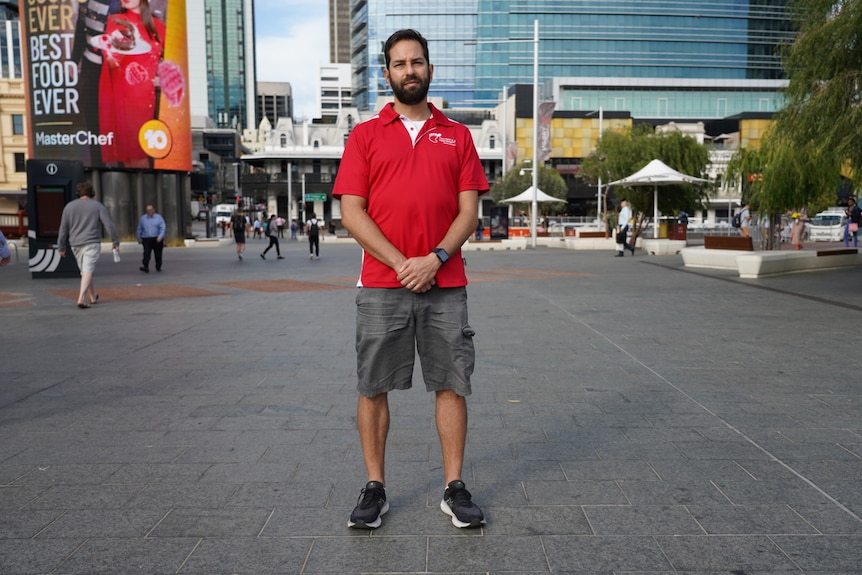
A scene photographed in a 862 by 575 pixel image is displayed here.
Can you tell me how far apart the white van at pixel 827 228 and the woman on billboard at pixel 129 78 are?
114 feet

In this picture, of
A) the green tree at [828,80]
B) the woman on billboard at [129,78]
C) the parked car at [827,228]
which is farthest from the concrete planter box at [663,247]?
the woman on billboard at [129,78]

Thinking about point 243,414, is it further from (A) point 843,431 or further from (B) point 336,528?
(A) point 843,431

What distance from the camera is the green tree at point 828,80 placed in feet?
37.4

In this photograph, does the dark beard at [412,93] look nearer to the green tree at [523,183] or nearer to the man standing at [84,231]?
the man standing at [84,231]

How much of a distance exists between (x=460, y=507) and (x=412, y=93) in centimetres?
169

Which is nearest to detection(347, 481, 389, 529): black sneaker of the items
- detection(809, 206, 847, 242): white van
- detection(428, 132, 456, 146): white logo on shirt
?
detection(428, 132, 456, 146): white logo on shirt

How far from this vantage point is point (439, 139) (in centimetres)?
323

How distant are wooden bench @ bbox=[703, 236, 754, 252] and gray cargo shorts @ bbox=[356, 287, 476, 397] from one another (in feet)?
53.8

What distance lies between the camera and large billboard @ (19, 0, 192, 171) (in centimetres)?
3350

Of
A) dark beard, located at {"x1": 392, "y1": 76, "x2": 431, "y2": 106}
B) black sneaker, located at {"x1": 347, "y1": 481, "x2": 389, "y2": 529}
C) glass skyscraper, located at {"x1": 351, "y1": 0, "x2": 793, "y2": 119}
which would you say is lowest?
black sneaker, located at {"x1": 347, "y1": 481, "x2": 389, "y2": 529}

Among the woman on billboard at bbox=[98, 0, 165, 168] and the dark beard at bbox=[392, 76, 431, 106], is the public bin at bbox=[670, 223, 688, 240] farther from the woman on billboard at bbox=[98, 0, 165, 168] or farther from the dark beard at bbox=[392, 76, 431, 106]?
the dark beard at bbox=[392, 76, 431, 106]

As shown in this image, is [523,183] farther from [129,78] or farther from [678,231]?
[129,78]

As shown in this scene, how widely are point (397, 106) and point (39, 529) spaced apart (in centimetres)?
228

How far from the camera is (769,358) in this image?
23.1 ft
